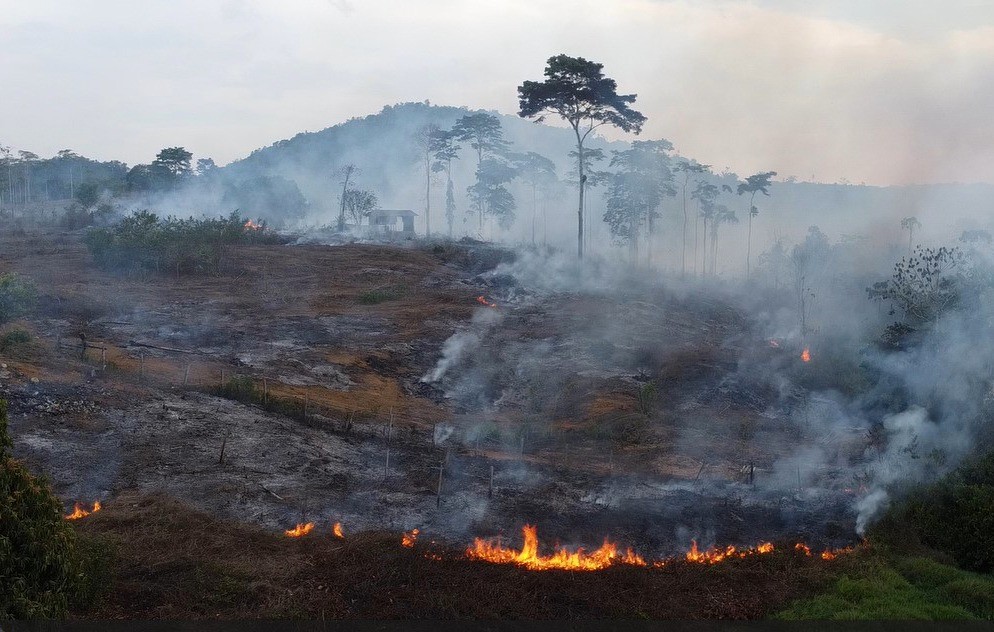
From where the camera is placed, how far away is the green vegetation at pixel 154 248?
40969 mm

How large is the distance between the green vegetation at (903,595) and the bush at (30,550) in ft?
34.9

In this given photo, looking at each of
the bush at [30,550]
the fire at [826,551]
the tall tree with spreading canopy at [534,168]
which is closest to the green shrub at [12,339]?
the bush at [30,550]

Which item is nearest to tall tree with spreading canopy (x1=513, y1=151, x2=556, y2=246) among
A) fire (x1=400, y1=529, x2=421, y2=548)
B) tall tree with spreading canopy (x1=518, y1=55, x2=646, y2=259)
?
tall tree with spreading canopy (x1=518, y1=55, x2=646, y2=259)

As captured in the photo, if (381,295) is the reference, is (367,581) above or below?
below

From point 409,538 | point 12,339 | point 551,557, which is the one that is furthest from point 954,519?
point 12,339

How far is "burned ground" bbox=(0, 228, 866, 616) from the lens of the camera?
15.6 meters

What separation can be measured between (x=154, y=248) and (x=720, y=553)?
37105 mm

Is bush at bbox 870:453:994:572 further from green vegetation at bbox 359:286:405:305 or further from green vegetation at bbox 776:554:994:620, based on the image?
green vegetation at bbox 359:286:405:305

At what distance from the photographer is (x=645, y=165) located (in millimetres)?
67000

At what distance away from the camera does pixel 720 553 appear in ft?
46.6

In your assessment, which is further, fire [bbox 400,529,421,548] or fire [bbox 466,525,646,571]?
fire [bbox 400,529,421,548]

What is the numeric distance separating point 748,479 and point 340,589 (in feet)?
36.4

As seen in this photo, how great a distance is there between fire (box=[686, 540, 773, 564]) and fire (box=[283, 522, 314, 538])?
7.52 m

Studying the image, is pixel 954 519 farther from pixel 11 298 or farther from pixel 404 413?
pixel 11 298
